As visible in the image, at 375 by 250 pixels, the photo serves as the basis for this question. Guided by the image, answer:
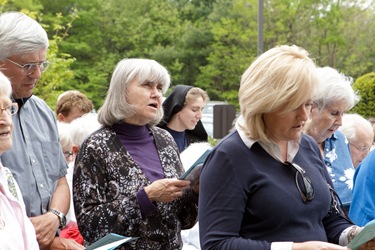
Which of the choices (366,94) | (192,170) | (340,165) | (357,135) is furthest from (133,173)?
(366,94)

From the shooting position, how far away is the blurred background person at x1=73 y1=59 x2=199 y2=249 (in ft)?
13.9

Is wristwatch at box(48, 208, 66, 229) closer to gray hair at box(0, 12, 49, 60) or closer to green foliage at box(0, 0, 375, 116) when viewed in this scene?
gray hair at box(0, 12, 49, 60)

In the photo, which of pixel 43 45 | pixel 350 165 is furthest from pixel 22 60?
pixel 350 165

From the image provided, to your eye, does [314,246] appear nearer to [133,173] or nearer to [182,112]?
[133,173]

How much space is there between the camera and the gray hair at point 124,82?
4520mm

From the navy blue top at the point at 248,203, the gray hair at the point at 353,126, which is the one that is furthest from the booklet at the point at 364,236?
the gray hair at the point at 353,126

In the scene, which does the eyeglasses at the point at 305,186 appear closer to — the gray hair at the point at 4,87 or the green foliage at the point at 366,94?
the gray hair at the point at 4,87

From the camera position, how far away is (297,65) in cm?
338

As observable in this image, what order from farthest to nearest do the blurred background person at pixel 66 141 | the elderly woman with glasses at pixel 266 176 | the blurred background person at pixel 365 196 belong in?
the blurred background person at pixel 66 141 < the blurred background person at pixel 365 196 < the elderly woman with glasses at pixel 266 176

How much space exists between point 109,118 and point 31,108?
49 centimetres

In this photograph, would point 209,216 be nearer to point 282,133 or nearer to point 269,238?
point 269,238

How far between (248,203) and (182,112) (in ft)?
14.4

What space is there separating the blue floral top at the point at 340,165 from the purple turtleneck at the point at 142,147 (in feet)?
5.58

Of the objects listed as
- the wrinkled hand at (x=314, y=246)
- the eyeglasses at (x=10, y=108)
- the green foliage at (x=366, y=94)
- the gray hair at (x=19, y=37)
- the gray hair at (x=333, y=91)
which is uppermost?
the gray hair at (x=19, y=37)
